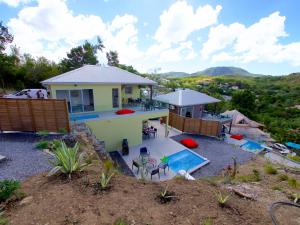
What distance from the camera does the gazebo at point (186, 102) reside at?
1980 centimetres

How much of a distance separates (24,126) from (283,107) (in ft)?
238

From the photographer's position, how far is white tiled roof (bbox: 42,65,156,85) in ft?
39.4

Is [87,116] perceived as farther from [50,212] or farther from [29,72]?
[29,72]

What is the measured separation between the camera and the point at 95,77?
13.5 metres

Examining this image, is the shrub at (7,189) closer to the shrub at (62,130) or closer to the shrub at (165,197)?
the shrub at (165,197)

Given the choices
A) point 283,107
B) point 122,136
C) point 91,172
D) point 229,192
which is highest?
point 91,172

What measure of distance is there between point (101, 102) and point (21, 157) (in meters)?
7.65

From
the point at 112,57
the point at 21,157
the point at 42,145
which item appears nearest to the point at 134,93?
the point at 42,145

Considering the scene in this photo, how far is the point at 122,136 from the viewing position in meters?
13.4

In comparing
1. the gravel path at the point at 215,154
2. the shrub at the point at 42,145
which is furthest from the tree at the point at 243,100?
the shrub at the point at 42,145

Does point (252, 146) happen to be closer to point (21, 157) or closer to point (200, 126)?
point (200, 126)

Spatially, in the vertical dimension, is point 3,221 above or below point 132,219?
above

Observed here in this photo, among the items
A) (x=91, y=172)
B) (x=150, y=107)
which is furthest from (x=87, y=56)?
(x=91, y=172)

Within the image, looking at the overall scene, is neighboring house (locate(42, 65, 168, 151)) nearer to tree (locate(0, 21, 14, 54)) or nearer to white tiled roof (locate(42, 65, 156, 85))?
white tiled roof (locate(42, 65, 156, 85))
